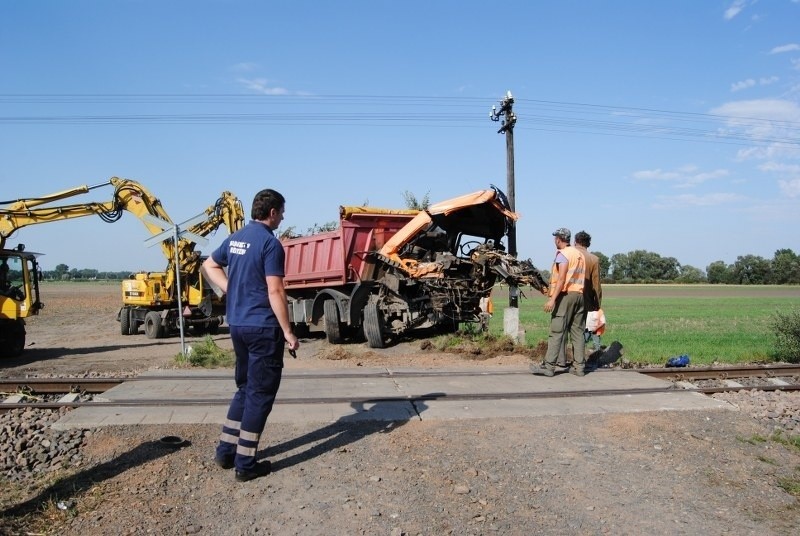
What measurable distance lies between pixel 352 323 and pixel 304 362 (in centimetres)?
246

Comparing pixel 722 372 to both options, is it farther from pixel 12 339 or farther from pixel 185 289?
pixel 185 289

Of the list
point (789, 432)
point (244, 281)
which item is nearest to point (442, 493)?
point (244, 281)

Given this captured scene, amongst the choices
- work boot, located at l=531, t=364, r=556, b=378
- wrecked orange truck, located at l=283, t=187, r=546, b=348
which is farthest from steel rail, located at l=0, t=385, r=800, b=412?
wrecked orange truck, located at l=283, t=187, r=546, b=348

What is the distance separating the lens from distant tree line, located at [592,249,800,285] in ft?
290

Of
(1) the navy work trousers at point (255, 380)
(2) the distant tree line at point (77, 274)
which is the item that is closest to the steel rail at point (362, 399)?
(1) the navy work trousers at point (255, 380)

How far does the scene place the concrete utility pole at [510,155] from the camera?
12.3 meters

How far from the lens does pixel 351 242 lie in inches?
512

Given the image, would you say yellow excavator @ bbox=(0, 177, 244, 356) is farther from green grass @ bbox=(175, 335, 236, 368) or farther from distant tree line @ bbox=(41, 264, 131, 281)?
distant tree line @ bbox=(41, 264, 131, 281)

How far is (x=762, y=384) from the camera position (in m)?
8.34

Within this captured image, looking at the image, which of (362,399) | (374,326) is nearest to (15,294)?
(374,326)

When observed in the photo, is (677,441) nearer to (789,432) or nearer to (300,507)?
(789,432)

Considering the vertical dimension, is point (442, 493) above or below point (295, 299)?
below

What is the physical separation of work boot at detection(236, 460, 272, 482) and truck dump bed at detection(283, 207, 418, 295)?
857 cm

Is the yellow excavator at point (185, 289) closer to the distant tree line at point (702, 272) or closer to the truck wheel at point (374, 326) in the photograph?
the truck wheel at point (374, 326)
